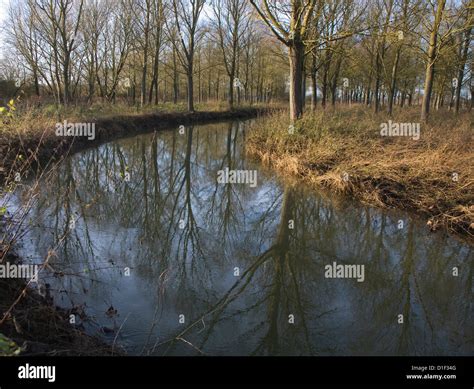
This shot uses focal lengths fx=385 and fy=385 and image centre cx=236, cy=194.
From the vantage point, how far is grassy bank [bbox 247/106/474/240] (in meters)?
6.91

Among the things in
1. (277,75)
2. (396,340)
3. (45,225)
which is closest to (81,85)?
(277,75)

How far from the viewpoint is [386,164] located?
26.2ft

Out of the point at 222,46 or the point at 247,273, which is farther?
the point at 222,46

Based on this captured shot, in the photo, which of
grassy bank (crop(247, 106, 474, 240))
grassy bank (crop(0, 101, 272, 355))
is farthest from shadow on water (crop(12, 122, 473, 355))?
grassy bank (crop(247, 106, 474, 240))

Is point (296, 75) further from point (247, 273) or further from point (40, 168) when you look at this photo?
point (247, 273)

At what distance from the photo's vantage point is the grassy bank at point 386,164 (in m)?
6.91

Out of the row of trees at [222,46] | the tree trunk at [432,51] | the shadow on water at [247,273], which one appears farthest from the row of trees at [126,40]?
the shadow on water at [247,273]

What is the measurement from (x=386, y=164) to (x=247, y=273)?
176 inches

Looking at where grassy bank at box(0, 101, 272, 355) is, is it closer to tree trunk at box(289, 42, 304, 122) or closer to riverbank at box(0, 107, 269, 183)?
riverbank at box(0, 107, 269, 183)

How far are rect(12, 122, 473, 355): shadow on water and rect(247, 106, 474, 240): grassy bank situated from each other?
515 mm

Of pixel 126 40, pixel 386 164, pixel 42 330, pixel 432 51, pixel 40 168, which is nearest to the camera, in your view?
pixel 42 330

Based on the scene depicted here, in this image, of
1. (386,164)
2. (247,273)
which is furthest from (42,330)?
(386,164)

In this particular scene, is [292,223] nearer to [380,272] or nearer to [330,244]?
[330,244]

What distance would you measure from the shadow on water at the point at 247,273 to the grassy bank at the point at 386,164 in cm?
52
